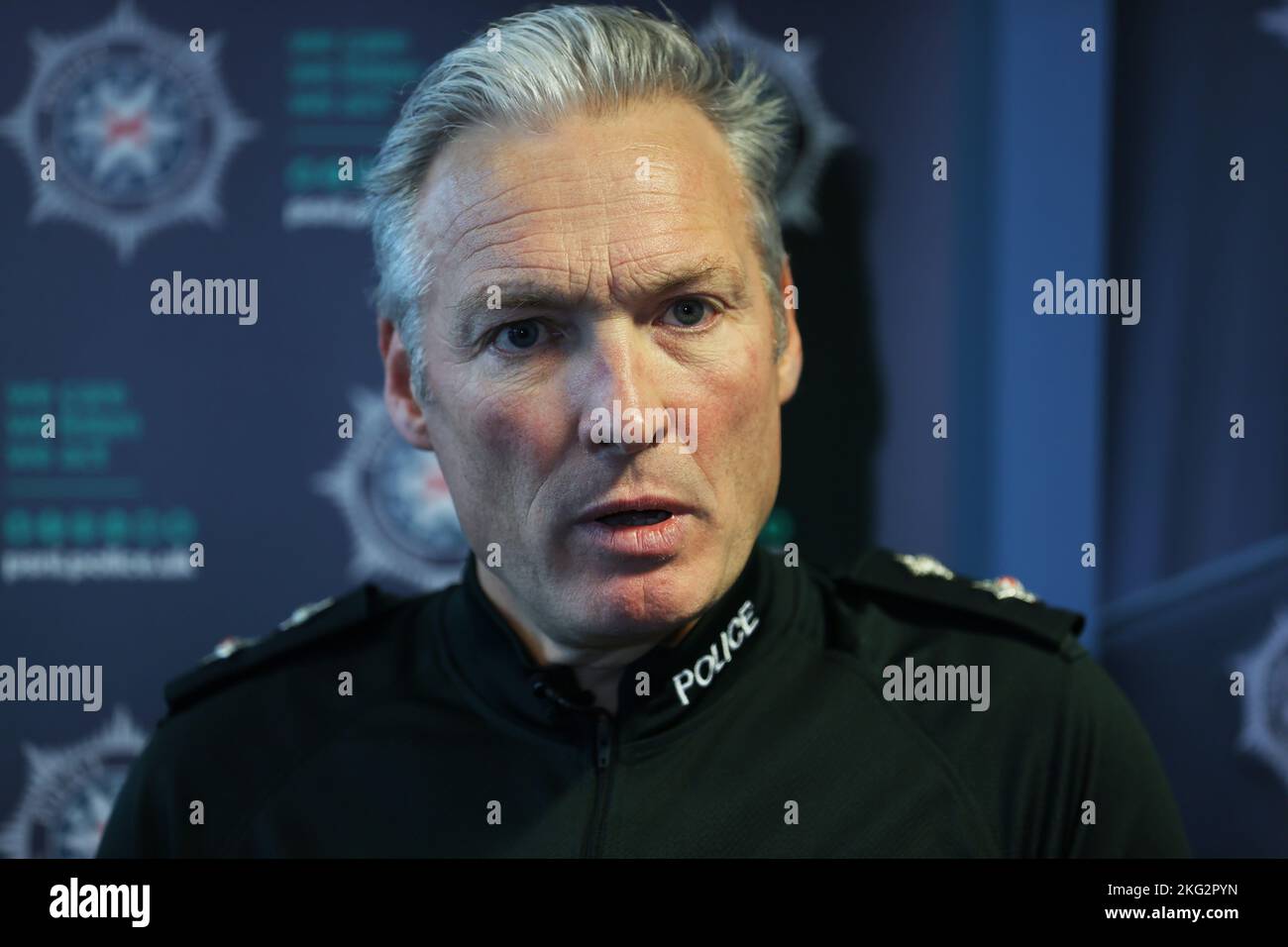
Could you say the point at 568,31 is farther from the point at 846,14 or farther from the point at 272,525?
the point at 272,525

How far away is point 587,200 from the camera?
1150 millimetres

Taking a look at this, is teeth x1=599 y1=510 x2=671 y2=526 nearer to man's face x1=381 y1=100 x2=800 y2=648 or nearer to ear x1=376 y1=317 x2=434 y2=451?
man's face x1=381 y1=100 x2=800 y2=648

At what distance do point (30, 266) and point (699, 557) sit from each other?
1236 mm

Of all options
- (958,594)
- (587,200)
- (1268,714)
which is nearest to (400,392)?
(587,200)

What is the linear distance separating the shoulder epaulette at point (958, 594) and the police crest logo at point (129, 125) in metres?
1.12

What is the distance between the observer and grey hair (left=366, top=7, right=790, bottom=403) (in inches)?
46.3

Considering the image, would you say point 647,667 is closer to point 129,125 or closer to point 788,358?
point 788,358

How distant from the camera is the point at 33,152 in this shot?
5.78 feet

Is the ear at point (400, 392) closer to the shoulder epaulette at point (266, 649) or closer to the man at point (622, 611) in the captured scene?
the man at point (622, 611)

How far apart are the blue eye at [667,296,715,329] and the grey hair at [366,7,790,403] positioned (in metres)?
0.11

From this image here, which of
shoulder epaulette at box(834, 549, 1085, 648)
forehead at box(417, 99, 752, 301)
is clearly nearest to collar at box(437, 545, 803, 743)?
shoulder epaulette at box(834, 549, 1085, 648)

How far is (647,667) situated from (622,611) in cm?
11

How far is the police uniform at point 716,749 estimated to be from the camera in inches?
47.9
